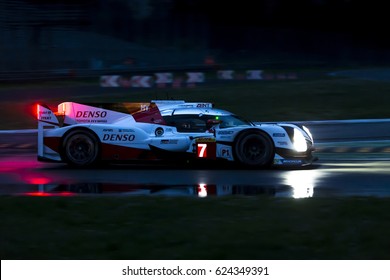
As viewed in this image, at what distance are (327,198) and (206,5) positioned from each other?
51.2 meters

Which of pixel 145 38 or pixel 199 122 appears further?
pixel 145 38

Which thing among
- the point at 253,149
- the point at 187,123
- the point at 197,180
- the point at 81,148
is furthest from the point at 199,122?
the point at 81,148

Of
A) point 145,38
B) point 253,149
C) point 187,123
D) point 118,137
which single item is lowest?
point 253,149

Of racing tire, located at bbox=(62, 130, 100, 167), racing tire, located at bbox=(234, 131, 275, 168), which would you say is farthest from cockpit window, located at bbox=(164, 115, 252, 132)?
racing tire, located at bbox=(62, 130, 100, 167)

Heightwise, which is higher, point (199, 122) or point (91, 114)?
point (91, 114)

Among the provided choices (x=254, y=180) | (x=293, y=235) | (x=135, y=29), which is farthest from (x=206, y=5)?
(x=293, y=235)

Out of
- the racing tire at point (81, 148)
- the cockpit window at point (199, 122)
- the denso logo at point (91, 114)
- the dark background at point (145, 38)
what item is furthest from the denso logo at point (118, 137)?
the dark background at point (145, 38)

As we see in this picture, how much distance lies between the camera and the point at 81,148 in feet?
43.0

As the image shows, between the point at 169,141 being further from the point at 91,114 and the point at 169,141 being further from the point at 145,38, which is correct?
the point at 145,38

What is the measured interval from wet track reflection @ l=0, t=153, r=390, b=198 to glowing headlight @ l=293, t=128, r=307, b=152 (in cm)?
36

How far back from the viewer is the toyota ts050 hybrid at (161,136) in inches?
497

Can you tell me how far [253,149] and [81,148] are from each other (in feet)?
9.97

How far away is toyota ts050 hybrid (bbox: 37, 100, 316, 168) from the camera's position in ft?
41.4

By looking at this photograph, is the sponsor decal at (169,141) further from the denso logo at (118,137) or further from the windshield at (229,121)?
the windshield at (229,121)
